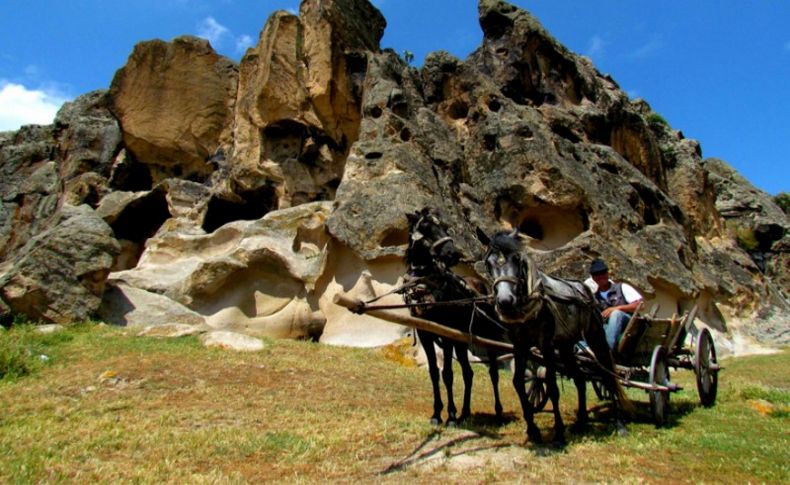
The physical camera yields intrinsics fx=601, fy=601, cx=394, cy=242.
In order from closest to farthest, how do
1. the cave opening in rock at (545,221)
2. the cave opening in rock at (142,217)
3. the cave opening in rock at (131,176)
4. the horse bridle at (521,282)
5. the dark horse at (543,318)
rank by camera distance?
the horse bridle at (521,282) < the dark horse at (543,318) < the cave opening in rock at (545,221) < the cave opening in rock at (142,217) < the cave opening in rock at (131,176)

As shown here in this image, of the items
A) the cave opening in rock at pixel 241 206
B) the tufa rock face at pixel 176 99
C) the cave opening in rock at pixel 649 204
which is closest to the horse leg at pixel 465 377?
the cave opening in rock at pixel 241 206

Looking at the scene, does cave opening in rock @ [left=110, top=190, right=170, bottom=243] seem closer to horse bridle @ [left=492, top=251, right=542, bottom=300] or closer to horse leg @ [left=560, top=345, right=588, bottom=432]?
horse leg @ [left=560, top=345, right=588, bottom=432]

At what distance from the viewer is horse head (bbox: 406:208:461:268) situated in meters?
6.91

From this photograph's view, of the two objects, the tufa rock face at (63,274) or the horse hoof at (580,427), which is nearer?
the horse hoof at (580,427)

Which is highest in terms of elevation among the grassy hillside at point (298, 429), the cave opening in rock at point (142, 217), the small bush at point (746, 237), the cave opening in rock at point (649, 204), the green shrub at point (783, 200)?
the green shrub at point (783, 200)

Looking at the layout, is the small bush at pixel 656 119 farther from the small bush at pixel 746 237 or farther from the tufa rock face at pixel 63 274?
the tufa rock face at pixel 63 274

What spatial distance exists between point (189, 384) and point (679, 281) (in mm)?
15211

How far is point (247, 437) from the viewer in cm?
622

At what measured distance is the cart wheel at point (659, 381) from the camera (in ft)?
22.9

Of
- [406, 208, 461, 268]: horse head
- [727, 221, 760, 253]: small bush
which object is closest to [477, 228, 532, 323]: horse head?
[406, 208, 461, 268]: horse head

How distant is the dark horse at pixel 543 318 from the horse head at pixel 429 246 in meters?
0.45

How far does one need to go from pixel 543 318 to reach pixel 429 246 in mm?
1545

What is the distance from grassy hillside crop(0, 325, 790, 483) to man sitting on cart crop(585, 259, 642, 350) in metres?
1.11

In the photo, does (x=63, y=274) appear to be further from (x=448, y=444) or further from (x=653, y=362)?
(x=653, y=362)
